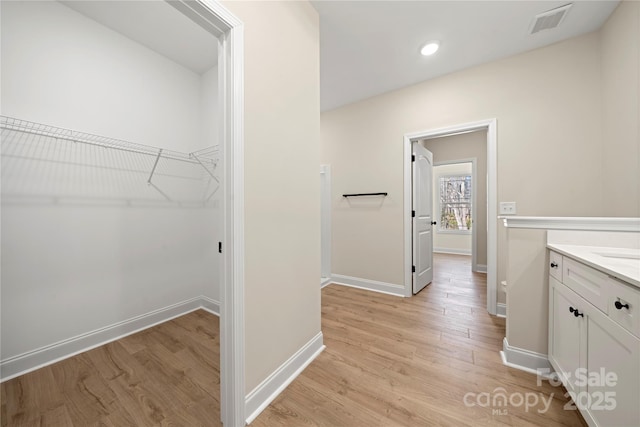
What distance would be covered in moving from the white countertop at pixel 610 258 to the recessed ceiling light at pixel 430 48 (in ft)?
6.58

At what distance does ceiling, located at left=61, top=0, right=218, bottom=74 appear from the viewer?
1810 millimetres

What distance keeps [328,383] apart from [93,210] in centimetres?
235

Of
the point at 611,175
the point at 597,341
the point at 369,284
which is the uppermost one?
the point at 611,175

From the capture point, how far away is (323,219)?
370cm

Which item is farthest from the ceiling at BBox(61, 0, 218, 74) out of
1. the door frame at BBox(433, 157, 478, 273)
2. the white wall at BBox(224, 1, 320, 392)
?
the door frame at BBox(433, 157, 478, 273)

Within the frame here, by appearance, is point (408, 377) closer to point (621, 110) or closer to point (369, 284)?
point (369, 284)

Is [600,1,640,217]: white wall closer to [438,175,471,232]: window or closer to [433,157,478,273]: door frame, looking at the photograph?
[433,157,478,273]: door frame

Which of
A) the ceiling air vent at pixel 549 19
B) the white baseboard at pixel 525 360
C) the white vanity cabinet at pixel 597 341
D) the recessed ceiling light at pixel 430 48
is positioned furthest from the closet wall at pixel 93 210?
the ceiling air vent at pixel 549 19

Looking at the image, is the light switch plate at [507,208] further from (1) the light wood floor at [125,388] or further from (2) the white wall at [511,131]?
(1) the light wood floor at [125,388]

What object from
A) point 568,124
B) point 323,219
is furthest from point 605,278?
point 323,219

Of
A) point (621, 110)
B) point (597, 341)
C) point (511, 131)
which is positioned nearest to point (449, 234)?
point (511, 131)

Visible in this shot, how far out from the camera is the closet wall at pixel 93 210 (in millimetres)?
1620

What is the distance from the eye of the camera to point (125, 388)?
1.48 meters

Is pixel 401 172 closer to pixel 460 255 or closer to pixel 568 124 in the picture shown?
pixel 568 124
